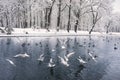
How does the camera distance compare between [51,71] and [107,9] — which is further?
[107,9]

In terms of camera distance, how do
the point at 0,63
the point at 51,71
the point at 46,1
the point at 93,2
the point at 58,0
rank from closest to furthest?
the point at 51,71, the point at 0,63, the point at 46,1, the point at 58,0, the point at 93,2

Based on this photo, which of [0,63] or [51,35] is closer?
[0,63]

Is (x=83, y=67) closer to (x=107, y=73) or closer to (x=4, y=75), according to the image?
(x=107, y=73)

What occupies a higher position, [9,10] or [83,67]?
[9,10]

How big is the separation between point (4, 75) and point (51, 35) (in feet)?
134

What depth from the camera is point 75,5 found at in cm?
7738

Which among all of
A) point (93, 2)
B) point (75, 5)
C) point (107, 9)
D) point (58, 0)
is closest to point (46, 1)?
point (58, 0)

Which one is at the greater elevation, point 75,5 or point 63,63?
point 75,5

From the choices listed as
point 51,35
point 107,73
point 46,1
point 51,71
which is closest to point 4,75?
point 51,71

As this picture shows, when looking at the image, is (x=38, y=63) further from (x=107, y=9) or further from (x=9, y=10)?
(x=107, y=9)

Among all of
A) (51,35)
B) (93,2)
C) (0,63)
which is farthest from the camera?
(93,2)

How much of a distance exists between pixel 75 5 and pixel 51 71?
59.3 metres

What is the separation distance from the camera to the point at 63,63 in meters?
23.8

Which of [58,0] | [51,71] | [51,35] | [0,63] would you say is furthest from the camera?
[58,0]
